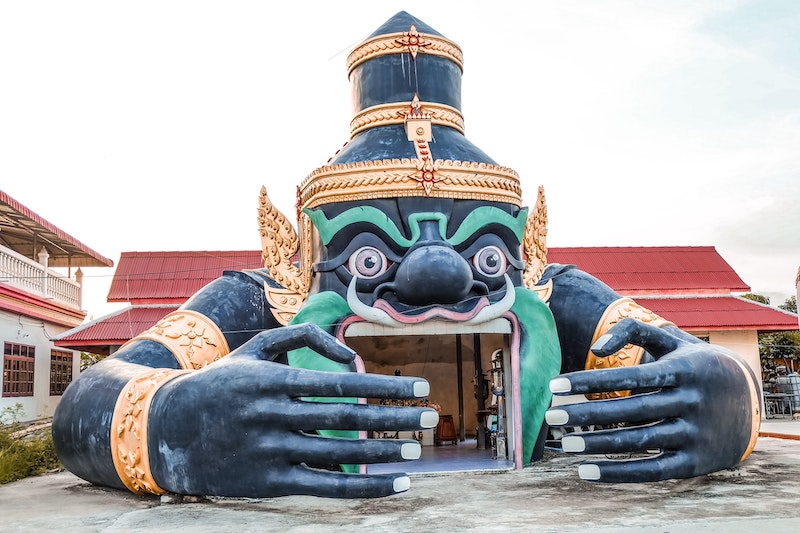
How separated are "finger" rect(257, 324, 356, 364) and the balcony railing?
32.8 ft

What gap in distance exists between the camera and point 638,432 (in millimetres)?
5484

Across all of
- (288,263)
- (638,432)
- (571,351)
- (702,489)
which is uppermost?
(288,263)

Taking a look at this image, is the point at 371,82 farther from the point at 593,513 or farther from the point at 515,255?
the point at 593,513

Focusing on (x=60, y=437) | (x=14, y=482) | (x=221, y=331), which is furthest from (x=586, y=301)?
(x=14, y=482)

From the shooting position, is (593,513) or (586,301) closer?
→ (593,513)

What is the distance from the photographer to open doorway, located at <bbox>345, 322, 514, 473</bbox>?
1089 centimetres

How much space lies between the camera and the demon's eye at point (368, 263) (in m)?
7.72

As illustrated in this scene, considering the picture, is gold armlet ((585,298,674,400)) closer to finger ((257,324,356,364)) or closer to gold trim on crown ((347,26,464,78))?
gold trim on crown ((347,26,464,78))

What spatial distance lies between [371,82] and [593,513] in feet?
18.2

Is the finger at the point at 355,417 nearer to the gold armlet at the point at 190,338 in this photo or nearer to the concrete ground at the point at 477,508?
the concrete ground at the point at 477,508

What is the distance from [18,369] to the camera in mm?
14773

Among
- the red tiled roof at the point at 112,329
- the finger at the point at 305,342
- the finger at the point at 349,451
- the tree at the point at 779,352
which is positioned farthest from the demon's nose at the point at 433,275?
the tree at the point at 779,352

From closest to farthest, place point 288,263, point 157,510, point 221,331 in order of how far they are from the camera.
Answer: point 157,510 < point 221,331 < point 288,263

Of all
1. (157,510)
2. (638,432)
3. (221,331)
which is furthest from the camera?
(221,331)
